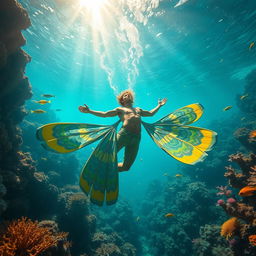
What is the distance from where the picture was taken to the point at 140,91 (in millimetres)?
34281

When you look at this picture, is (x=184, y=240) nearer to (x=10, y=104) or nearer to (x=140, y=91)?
(x=10, y=104)

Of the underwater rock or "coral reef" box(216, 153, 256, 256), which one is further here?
the underwater rock

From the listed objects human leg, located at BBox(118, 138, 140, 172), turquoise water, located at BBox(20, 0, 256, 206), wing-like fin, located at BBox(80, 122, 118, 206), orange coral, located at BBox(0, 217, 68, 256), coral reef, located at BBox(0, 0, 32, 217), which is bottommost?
orange coral, located at BBox(0, 217, 68, 256)

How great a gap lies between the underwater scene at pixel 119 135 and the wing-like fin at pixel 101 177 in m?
0.03

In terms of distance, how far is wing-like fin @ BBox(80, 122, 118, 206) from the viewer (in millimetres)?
3980

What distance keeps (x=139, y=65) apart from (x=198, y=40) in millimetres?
8007

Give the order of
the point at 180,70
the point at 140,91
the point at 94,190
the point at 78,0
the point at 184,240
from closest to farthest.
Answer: the point at 94,190 → the point at 184,240 → the point at 78,0 → the point at 180,70 → the point at 140,91

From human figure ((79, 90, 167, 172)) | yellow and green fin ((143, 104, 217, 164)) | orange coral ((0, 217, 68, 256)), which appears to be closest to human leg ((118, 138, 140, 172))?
human figure ((79, 90, 167, 172))

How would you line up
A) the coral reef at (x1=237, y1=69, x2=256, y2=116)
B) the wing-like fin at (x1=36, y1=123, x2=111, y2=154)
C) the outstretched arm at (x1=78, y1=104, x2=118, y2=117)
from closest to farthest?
the wing-like fin at (x1=36, y1=123, x2=111, y2=154) → the outstretched arm at (x1=78, y1=104, x2=118, y2=117) → the coral reef at (x1=237, y1=69, x2=256, y2=116)

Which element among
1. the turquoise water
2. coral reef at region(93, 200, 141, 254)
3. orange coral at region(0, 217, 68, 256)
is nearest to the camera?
orange coral at region(0, 217, 68, 256)

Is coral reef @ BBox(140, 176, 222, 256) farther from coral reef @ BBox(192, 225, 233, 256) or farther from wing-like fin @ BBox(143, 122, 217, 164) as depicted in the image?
wing-like fin @ BBox(143, 122, 217, 164)

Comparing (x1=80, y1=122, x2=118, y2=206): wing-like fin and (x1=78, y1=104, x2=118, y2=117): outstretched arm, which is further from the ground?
(x1=78, y1=104, x2=118, y2=117): outstretched arm

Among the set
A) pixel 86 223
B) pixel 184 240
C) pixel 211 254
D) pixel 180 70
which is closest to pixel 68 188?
pixel 86 223

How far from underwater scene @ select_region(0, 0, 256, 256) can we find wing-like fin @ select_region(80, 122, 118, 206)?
25mm
